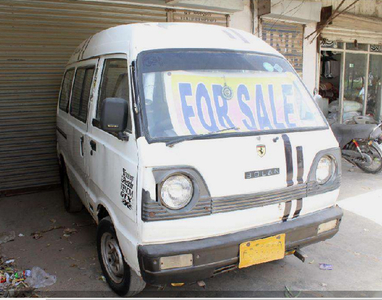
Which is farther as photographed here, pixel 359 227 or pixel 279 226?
pixel 359 227

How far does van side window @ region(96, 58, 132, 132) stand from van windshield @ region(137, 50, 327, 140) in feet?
Answer: 0.76

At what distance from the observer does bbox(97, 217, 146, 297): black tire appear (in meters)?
2.86

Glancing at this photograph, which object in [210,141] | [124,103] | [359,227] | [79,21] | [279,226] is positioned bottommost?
[359,227]

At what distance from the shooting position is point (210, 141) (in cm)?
257

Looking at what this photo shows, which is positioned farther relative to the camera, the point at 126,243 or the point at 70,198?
the point at 70,198

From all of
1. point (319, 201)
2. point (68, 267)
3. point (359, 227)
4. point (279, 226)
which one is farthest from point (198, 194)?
point (359, 227)

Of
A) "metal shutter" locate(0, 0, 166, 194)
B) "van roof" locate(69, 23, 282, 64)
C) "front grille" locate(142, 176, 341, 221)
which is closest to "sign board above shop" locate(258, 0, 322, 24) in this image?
"metal shutter" locate(0, 0, 166, 194)

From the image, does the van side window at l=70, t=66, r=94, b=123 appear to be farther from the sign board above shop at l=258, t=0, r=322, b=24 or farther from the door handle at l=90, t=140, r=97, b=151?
the sign board above shop at l=258, t=0, r=322, b=24

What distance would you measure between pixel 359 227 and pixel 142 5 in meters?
5.27

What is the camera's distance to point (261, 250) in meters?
2.62

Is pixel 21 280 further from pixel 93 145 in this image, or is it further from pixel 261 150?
pixel 261 150

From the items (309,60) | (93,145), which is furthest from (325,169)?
(309,60)

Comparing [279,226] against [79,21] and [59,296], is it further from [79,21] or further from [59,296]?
[79,21]

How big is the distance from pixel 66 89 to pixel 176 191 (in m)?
3.29
